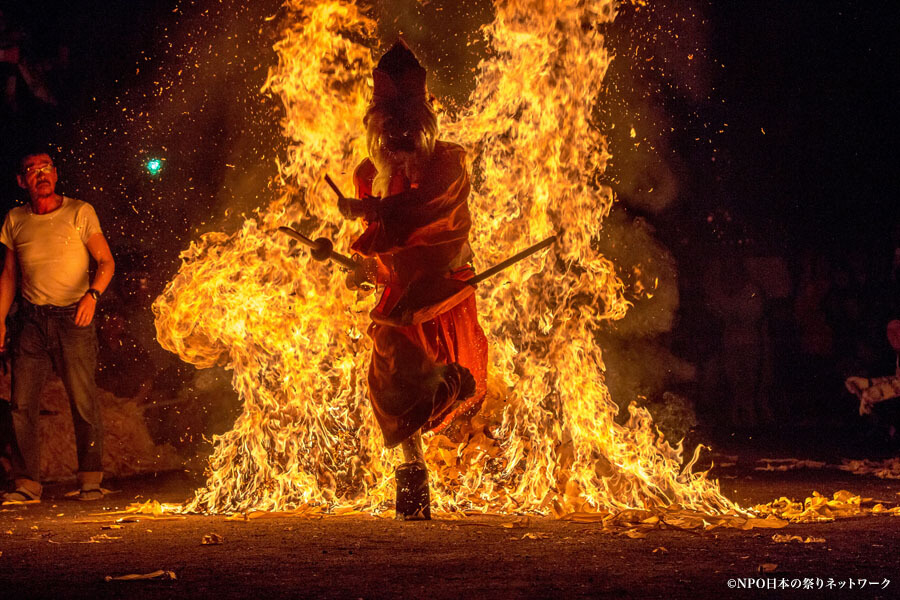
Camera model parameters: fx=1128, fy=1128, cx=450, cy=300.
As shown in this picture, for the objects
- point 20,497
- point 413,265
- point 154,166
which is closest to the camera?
point 413,265

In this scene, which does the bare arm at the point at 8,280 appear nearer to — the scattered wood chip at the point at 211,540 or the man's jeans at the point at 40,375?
the man's jeans at the point at 40,375

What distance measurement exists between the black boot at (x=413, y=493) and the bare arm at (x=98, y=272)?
9.36ft

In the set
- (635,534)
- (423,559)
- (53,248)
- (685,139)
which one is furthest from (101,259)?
(685,139)

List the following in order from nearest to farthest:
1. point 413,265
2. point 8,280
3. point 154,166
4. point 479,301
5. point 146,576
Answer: point 146,576, point 413,265, point 479,301, point 8,280, point 154,166

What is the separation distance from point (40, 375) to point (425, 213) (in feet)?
11.1

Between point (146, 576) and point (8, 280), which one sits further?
point (8, 280)

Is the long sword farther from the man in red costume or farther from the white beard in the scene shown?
the white beard

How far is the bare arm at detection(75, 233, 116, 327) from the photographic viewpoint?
7895mm

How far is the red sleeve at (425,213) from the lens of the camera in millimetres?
6234

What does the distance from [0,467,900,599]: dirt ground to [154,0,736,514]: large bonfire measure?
26.1 inches

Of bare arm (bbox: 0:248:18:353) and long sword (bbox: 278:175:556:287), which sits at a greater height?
bare arm (bbox: 0:248:18:353)

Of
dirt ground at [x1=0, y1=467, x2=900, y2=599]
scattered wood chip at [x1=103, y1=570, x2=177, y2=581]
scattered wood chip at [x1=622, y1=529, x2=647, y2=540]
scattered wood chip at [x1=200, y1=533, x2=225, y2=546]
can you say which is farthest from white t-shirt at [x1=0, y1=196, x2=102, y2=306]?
scattered wood chip at [x1=622, y1=529, x2=647, y2=540]

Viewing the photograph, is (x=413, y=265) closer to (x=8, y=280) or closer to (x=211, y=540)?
(x=211, y=540)

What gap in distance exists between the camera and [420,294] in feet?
20.8
